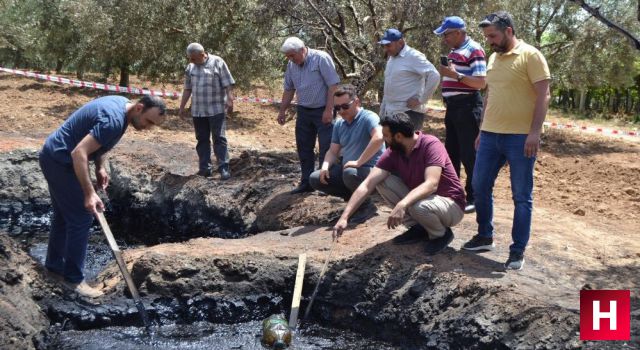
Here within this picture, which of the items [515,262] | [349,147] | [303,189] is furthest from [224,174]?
[515,262]

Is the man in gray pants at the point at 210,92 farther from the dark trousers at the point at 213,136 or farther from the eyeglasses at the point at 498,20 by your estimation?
the eyeglasses at the point at 498,20

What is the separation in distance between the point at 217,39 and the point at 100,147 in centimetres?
926

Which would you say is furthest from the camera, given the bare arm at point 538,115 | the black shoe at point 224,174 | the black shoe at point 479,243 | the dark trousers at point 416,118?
the black shoe at point 224,174

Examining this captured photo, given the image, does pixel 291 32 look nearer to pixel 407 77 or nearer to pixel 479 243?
pixel 407 77

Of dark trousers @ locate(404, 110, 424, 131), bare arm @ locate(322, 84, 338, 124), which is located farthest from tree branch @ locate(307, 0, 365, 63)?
dark trousers @ locate(404, 110, 424, 131)

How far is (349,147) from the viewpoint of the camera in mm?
6594

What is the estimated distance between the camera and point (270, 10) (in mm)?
11375

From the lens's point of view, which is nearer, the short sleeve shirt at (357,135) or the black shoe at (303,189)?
the short sleeve shirt at (357,135)

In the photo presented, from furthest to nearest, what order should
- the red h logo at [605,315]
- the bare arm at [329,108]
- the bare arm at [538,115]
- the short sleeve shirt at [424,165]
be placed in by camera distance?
the bare arm at [329,108] < the short sleeve shirt at [424,165] < the bare arm at [538,115] < the red h logo at [605,315]

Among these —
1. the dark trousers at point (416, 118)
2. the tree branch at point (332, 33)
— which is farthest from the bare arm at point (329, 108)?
the tree branch at point (332, 33)

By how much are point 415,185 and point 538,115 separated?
107 cm

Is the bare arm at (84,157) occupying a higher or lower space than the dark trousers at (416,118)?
lower

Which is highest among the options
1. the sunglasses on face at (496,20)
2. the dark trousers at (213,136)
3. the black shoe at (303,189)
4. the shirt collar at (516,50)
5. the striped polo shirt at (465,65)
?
the sunglasses on face at (496,20)

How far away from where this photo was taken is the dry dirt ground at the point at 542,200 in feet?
17.2
